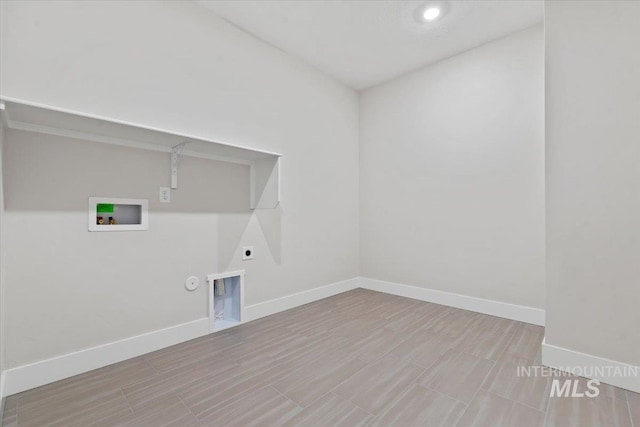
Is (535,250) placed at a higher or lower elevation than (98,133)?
lower

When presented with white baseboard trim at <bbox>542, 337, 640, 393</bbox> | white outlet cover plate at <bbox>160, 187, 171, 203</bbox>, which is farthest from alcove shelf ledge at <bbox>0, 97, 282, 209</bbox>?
white baseboard trim at <bbox>542, 337, 640, 393</bbox>

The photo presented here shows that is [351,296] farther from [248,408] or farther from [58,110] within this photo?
[58,110]

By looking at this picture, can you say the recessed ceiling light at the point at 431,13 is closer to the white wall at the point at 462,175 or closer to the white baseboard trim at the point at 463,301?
the white wall at the point at 462,175

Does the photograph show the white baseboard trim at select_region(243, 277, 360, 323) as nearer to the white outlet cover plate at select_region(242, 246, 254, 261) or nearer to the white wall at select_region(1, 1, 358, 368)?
the white wall at select_region(1, 1, 358, 368)

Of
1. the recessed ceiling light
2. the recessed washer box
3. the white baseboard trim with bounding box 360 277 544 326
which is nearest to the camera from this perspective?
the recessed washer box

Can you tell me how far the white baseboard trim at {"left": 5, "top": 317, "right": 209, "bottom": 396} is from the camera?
1.56 m

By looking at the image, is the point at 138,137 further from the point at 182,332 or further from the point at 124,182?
the point at 182,332

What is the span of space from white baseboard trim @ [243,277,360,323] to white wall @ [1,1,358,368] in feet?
0.34

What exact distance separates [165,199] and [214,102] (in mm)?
911

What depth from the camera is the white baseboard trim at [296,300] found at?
8.71 feet

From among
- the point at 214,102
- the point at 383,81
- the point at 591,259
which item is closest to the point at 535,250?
the point at 591,259

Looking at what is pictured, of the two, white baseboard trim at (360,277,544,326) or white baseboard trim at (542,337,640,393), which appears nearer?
white baseboard trim at (542,337,640,393)

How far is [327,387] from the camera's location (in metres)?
1.63

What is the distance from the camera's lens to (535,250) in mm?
2570
